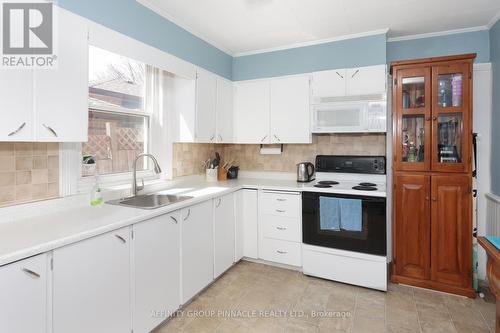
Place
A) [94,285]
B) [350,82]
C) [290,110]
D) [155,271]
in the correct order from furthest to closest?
[290,110] < [350,82] < [155,271] < [94,285]

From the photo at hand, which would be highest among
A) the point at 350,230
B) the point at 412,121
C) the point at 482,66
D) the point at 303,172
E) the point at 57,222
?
the point at 482,66

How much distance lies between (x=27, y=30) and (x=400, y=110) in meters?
2.89

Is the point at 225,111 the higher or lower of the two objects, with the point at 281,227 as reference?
higher

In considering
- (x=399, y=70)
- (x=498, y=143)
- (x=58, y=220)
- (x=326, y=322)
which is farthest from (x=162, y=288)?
(x=498, y=143)

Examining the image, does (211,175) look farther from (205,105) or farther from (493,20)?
(493,20)

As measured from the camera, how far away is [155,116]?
2838mm

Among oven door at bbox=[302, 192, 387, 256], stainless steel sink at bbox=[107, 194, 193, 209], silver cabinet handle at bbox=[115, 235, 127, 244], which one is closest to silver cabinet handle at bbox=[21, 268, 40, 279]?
silver cabinet handle at bbox=[115, 235, 127, 244]

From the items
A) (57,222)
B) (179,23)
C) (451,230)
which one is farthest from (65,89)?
(451,230)

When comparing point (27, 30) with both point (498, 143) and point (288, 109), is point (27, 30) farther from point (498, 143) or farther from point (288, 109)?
point (498, 143)

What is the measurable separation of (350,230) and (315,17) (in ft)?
6.59

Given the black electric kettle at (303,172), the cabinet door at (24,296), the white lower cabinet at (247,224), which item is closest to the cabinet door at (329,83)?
the black electric kettle at (303,172)

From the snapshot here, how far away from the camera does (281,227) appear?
298cm

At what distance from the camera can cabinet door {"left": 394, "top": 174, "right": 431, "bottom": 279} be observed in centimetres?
263

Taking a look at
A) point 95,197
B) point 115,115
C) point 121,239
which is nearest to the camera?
point 121,239
